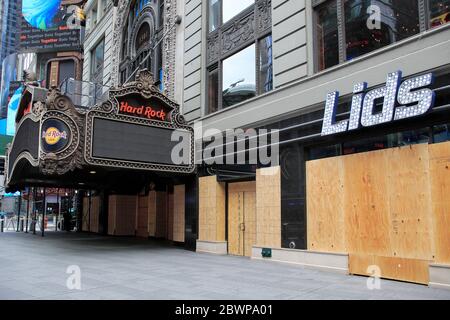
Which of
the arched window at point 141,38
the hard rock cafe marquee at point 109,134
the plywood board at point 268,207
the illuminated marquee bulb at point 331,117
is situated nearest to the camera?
the illuminated marquee bulb at point 331,117

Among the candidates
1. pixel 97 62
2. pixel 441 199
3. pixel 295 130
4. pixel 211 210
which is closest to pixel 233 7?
pixel 295 130

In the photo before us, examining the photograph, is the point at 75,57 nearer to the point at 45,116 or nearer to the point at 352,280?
the point at 45,116

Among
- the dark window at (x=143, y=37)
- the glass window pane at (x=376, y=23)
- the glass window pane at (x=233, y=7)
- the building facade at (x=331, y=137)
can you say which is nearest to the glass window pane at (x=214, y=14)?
the building facade at (x=331, y=137)

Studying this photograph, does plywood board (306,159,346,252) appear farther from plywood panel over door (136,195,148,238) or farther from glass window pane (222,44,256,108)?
plywood panel over door (136,195,148,238)

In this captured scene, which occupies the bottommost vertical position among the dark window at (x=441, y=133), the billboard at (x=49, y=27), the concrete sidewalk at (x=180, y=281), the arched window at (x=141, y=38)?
the concrete sidewalk at (x=180, y=281)

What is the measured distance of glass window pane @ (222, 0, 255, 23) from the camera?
16359 millimetres

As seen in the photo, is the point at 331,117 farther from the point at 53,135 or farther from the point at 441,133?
the point at 53,135

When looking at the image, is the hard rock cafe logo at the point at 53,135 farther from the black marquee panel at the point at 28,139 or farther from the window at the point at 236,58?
the window at the point at 236,58

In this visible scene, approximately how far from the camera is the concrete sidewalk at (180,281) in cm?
857

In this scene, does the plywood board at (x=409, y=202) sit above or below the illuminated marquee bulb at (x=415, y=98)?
below

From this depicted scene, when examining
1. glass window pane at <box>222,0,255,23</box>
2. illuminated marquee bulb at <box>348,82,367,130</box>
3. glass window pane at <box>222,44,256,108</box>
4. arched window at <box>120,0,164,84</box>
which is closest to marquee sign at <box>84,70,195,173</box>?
glass window pane at <box>222,44,256,108</box>

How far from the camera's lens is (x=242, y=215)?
16156mm

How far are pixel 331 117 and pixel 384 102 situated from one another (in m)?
1.66

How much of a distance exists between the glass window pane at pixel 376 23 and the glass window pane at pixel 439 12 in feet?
1.19
